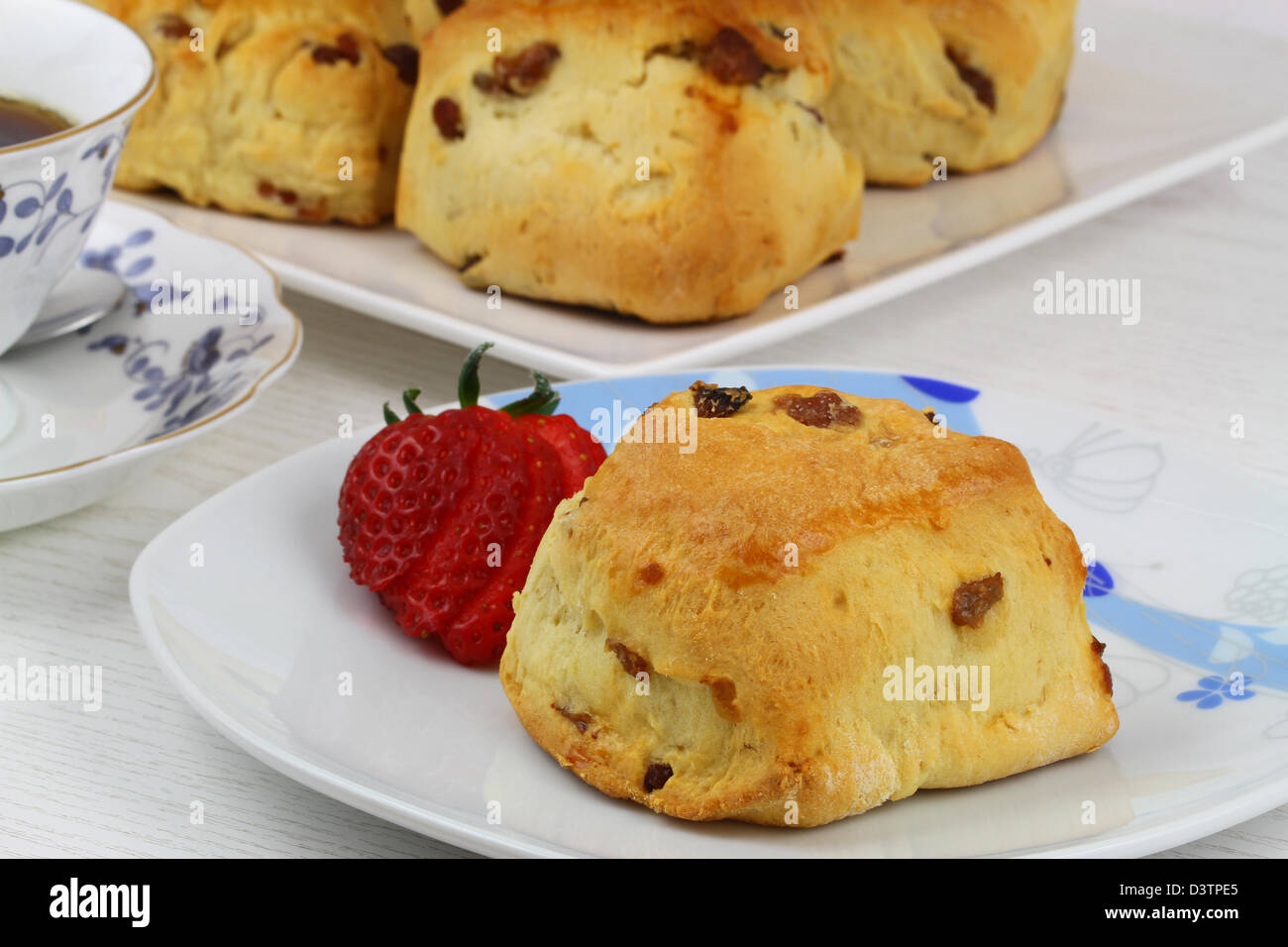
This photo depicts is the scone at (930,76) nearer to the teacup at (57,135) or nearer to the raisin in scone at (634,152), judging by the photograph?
the raisin in scone at (634,152)

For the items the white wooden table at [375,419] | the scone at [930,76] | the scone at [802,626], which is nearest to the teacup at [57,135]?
the white wooden table at [375,419]

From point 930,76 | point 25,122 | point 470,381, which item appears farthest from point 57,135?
point 930,76

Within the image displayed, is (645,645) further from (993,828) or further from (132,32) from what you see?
(132,32)

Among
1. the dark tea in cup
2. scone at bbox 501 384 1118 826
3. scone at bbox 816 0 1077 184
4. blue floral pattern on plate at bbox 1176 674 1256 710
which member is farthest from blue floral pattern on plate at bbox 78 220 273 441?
scone at bbox 816 0 1077 184

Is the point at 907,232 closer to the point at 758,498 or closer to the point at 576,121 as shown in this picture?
the point at 576,121

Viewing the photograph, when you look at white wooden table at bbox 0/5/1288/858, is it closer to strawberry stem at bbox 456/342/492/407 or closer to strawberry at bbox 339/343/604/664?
strawberry at bbox 339/343/604/664

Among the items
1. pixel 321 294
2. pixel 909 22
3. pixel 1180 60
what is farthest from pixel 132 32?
pixel 1180 60
